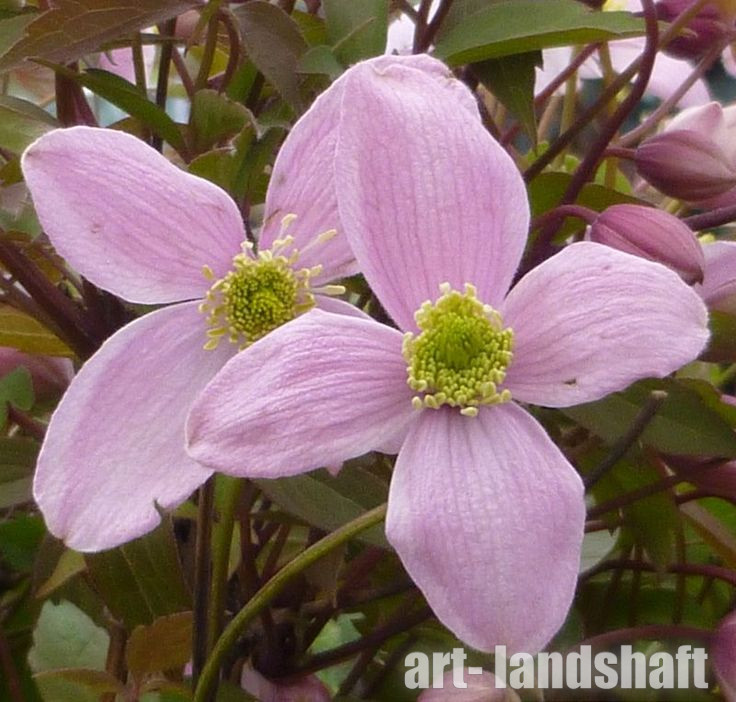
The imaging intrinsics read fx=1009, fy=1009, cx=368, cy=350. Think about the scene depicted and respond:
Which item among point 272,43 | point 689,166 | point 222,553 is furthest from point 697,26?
point 222,553

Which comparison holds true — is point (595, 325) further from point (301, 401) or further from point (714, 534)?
point (714, 534)

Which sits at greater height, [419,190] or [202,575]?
[419,190]

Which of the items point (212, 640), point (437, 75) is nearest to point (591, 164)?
point (437, 75)

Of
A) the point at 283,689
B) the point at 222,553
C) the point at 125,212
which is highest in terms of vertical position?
the point at 125,212

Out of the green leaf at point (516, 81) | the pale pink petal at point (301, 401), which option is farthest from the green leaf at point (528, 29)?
the pale pink petal at point (301, 401)

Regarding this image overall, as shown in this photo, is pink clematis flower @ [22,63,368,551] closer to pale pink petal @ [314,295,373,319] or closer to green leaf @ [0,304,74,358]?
pale pink petal @ [314,295,373,319]

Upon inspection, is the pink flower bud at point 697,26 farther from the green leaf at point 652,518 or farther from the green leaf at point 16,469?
the green leaf at point 16,469
